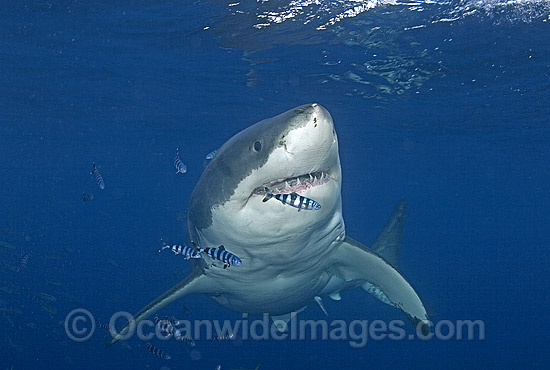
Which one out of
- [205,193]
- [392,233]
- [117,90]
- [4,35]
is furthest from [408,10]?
[117,90]

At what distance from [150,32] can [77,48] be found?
11.8ft

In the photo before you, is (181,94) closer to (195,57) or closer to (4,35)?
(195,57)

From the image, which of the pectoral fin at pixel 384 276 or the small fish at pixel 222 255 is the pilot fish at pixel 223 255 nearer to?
the small fish at pixel 222 255

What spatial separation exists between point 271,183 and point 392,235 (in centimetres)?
604

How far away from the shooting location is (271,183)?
378 centimetres

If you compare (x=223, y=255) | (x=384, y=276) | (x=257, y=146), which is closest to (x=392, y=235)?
(x=384, y=276)

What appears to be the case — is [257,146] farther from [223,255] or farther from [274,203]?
[223,255]

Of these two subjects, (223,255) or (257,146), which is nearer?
(257,146)

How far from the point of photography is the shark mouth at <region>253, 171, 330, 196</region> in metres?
3.69

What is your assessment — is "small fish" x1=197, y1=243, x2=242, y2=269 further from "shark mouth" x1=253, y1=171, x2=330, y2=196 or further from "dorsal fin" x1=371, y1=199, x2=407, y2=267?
"dorsal fin" x1=371, y1=199, x2=407, y2=267

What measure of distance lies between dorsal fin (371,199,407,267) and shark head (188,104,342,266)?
433 centimetres

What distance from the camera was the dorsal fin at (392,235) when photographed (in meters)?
9.08

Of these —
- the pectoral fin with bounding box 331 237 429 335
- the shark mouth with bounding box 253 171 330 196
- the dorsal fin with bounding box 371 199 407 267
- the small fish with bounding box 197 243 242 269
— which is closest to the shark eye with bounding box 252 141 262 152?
the shark mouth with bounding box 253 171 330 196

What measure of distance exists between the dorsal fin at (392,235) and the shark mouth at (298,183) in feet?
18.5
